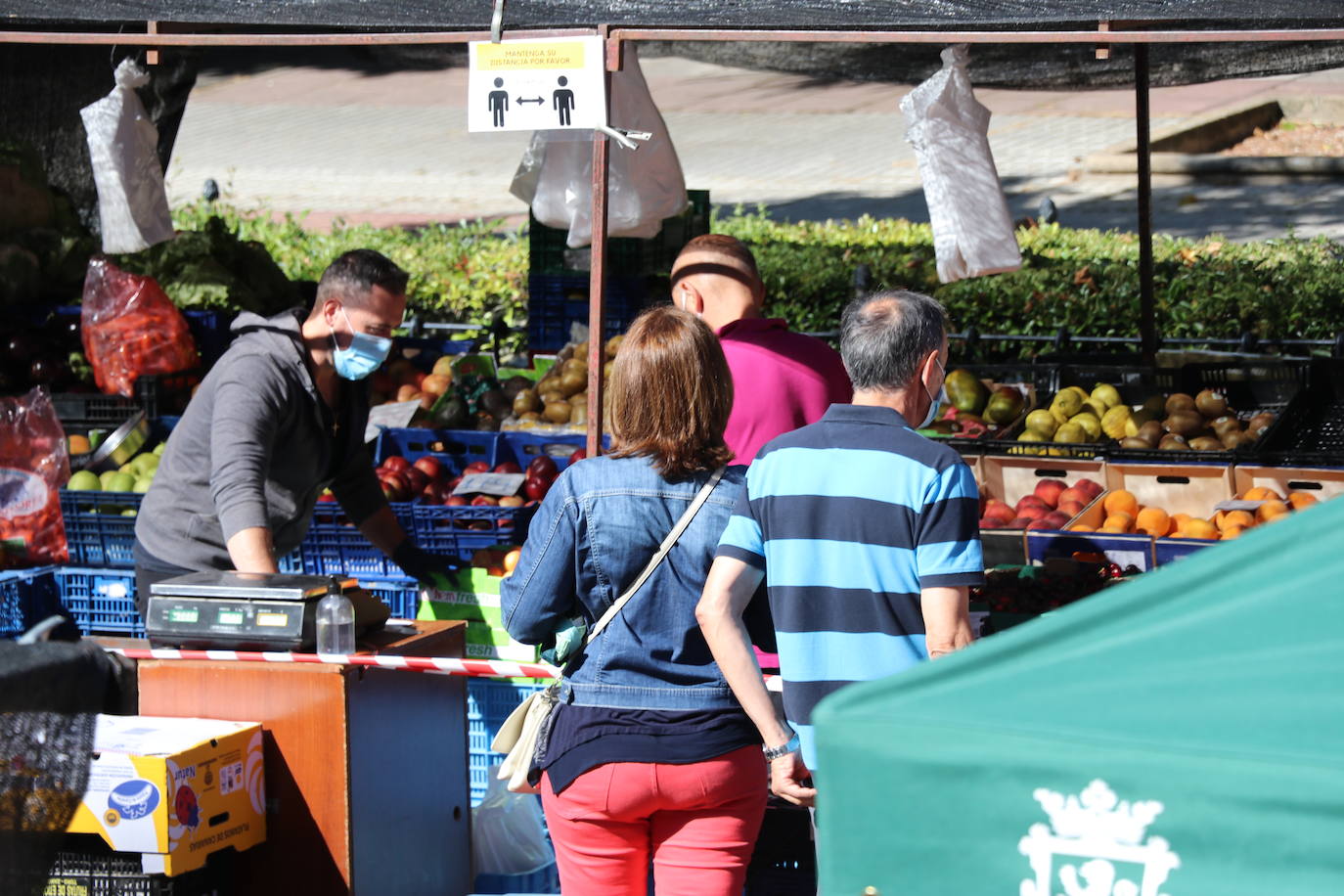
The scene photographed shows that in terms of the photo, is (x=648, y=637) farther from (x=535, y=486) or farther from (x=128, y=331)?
(x=128, y=331)

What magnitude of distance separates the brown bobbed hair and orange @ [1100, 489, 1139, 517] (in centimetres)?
303

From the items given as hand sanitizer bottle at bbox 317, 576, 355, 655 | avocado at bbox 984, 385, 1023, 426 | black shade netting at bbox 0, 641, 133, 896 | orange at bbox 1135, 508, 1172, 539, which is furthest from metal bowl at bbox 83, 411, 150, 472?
black shade netting at bbox 0, 641, 133, 896

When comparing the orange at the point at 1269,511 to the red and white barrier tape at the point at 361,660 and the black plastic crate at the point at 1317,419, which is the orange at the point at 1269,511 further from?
the red and white barrier tape at the point at 361,660

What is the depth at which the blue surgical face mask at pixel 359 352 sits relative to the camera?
13.6 feet

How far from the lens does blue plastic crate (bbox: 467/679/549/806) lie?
4.93m

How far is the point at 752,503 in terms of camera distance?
9.79ft

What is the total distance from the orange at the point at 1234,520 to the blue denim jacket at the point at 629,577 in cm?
289

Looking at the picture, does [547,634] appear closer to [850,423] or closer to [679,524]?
[679,524]

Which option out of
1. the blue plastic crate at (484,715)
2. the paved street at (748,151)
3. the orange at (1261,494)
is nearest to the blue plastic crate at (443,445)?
the blue plastic crate at (484,715)

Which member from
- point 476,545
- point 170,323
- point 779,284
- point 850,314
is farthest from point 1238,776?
point 779,284

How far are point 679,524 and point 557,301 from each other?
17.7 ft

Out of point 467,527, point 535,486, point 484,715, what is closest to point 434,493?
point 535,486

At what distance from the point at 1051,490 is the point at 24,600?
3866 millimetres

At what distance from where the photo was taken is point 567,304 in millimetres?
8336
